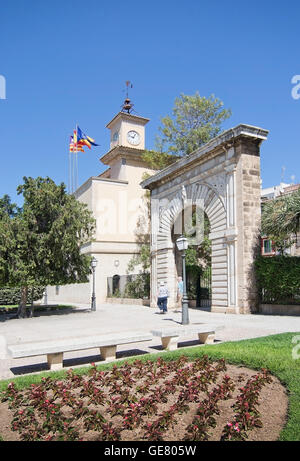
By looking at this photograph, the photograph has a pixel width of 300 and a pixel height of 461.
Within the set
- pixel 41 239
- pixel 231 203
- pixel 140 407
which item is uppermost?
pixel 231 203

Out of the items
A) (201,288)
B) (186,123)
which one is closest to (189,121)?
(186,123)

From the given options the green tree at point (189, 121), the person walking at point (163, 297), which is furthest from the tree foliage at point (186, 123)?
the person walking at point (163, 297)

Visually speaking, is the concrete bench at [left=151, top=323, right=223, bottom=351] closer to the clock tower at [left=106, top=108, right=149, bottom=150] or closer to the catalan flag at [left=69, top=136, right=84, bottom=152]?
the clock tower at [left=106, top=108, right=149, bottom=150]

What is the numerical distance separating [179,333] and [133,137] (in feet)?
94.9

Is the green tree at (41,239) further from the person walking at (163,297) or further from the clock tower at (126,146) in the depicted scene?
the clock tower at (126,146)

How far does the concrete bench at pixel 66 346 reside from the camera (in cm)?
673

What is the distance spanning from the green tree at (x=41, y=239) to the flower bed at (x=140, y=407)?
38.3 ft

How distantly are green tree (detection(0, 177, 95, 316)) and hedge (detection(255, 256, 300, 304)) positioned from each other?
8.58m

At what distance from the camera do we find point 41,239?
17500 millimetres

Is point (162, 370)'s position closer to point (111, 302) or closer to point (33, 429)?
point (33, 429)

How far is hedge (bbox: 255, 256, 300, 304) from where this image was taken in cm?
1530

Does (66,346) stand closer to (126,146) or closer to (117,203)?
(117,203)
